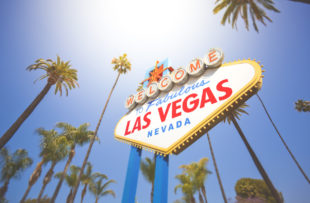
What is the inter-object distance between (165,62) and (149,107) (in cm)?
486

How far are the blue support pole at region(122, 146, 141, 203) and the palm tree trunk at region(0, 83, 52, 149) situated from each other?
423 inches

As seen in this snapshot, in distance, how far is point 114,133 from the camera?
11.0m

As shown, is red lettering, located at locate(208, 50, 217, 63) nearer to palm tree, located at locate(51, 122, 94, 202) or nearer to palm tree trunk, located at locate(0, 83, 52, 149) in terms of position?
palm tree trunk, located at locate(0, 83, 52, 149)

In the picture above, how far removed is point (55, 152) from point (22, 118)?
5789 mm

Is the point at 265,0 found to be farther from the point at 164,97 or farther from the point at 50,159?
the point at 50,159

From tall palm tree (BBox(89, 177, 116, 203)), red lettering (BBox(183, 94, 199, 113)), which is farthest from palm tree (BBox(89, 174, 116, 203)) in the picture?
red lettering (BBox(183, 94, 199, 113))

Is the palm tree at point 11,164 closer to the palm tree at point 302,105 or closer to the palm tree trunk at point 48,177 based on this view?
the palm tree trunk at point 48,177

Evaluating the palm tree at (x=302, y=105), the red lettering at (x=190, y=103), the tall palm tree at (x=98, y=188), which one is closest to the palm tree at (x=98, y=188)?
the tall palm tree at (x=98, y=188)

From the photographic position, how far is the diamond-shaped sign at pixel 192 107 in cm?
682

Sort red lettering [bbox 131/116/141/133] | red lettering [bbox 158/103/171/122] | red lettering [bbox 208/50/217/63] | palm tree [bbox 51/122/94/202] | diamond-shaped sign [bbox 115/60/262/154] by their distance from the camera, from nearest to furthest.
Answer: diamond-shaped sign [bbox 115/60/262/154] → red lettering [bbox 208/50/217/63] → red lettering [bbox 158/103/171/122] → red lettering [bbox 131/116/141/133] → palm tree [bbox 51/122/94/202]

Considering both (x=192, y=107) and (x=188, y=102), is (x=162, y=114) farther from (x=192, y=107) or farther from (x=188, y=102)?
(x=192, y=107)

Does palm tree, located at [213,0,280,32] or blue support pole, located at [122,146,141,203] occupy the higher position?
palm tree, located at [213,0,280,32]

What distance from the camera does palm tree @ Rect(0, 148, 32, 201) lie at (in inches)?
675

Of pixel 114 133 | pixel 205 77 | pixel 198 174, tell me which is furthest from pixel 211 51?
pixel 198 174
